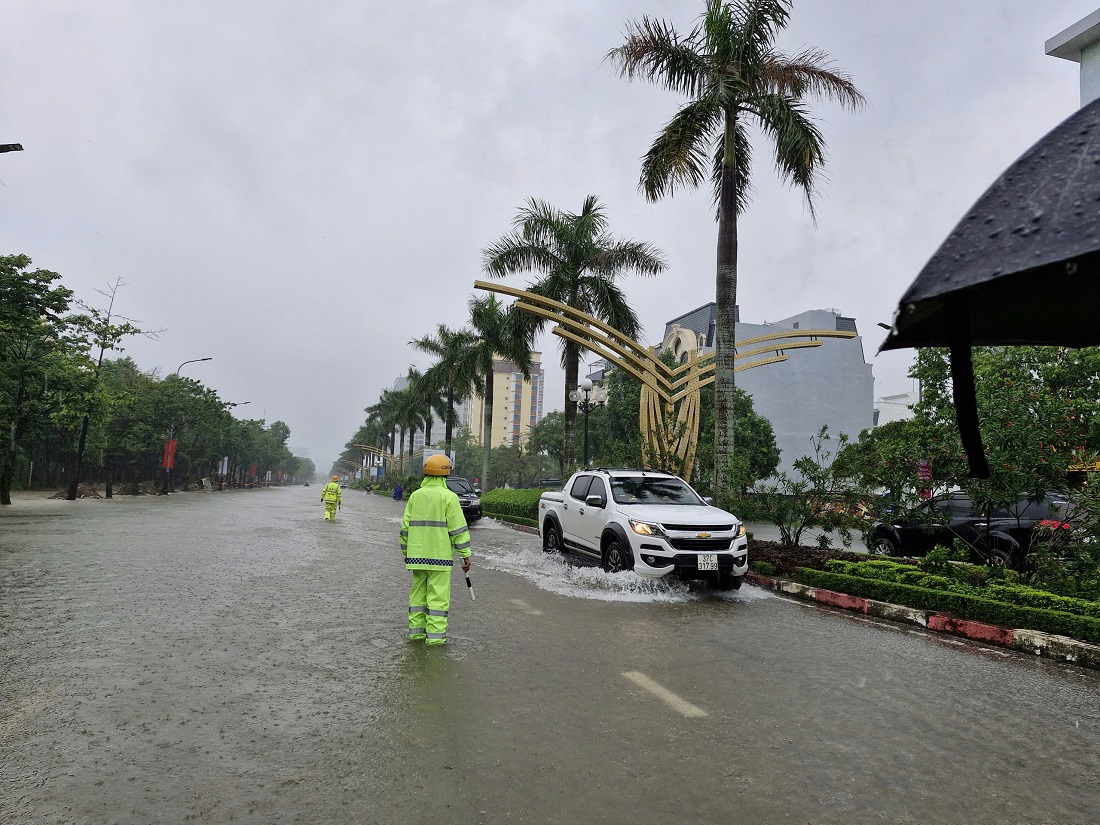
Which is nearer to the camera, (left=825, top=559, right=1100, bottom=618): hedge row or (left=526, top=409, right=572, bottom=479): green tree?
(left=825, top=559, right=1100, bottom=618): hedge row

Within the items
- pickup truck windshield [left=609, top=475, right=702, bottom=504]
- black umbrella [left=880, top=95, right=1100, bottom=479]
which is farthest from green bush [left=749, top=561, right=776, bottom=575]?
black umbrella [left=880, top=95, right=1100, bottom=479]

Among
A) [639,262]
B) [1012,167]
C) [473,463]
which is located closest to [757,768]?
[1012,167]

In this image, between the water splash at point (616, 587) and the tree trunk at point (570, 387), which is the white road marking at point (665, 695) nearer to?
the water splash at point (616, 587)

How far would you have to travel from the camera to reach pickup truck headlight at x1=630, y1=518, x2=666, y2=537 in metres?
10.2

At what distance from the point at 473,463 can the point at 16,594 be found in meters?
111

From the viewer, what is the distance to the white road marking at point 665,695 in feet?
16.5

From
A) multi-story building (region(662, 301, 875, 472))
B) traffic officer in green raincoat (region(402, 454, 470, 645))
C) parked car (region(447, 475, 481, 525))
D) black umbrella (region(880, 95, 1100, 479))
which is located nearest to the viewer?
black umbrella (region(880, 95, 1100, 479))

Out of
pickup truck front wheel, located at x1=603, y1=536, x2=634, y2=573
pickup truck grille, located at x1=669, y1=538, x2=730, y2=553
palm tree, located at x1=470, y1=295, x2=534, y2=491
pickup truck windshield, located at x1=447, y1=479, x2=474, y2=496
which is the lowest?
pickup truck front wheel, located at x1=603, y1=536, x2=634, y2=573

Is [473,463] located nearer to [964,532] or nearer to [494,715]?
[964,532]

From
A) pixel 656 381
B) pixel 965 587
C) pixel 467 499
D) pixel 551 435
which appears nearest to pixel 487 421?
pixel 467 499

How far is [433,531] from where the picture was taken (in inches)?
277

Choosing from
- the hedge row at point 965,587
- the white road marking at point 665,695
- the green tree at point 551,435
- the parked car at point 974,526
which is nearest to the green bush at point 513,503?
the parked car at point 974,526

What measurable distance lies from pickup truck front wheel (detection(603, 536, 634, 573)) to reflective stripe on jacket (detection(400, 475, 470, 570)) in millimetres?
3749

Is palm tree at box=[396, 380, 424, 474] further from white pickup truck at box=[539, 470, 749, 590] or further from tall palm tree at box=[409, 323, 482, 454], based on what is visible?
white pickup truck at box=[539, 470, 749, 590]
